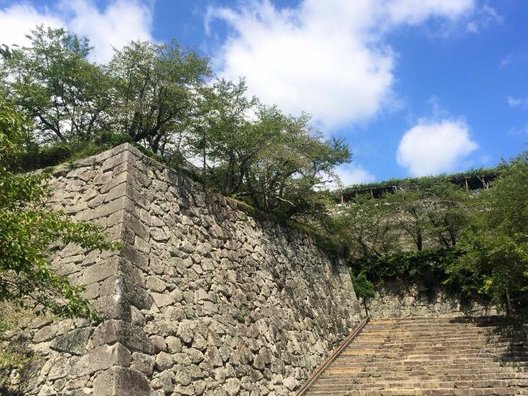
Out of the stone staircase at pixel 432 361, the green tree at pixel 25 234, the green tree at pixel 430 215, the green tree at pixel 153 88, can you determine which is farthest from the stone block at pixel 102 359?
the green tree at pixel 430 215

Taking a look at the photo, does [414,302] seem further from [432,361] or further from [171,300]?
[171,300]

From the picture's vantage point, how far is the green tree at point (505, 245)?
11547mm

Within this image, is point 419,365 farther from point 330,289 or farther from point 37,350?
point 37,350

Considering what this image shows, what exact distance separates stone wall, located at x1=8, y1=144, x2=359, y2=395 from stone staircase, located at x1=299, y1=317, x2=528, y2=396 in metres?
0.86

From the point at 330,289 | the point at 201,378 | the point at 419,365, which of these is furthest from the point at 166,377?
the point at 330,289

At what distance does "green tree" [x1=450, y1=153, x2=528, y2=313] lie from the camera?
11.5m

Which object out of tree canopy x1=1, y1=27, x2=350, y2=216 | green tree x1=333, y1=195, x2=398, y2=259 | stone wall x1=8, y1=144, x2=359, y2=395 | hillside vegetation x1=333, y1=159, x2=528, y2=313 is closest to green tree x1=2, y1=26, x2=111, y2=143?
tree canopy x1=1, y1=27, x2=350, y2=216

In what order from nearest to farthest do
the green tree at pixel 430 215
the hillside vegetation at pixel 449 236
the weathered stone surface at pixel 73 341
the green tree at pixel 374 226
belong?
the weathered stone surface at pixel 73 341
the hillside vegetation at pixel 449 236
the green tree at pixel 374 226
the green tree at pixel 430 215

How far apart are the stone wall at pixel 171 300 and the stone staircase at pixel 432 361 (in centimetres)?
86

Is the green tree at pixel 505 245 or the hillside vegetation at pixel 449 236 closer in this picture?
the green tree at pixel 505 245

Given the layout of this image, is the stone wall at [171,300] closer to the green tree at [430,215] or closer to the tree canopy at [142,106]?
the tree canopy at [142,106]

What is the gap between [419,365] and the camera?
9984 mm

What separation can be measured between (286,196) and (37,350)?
8708 mm

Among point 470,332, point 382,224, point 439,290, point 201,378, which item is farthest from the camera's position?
point 382,224
